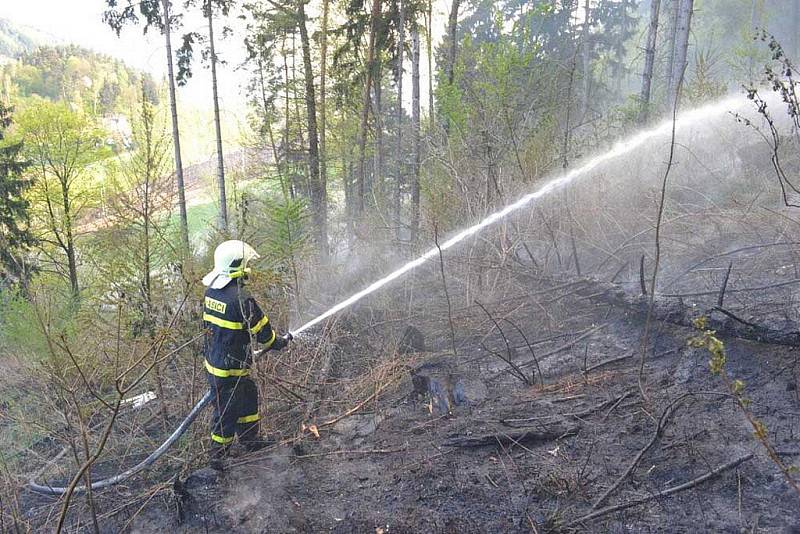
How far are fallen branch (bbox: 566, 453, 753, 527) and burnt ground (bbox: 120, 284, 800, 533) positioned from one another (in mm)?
27

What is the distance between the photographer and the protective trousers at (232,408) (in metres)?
4.94

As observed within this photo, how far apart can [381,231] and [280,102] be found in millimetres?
13185

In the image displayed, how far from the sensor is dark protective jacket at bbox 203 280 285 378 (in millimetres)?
4832

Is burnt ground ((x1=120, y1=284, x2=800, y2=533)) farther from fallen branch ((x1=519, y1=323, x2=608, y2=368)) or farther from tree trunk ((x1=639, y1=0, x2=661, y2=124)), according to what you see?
tree trunk ((x1=639, y1=0, x2=661, y2=124))

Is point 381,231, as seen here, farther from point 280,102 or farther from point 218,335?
point 280,102

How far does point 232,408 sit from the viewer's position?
4.98m

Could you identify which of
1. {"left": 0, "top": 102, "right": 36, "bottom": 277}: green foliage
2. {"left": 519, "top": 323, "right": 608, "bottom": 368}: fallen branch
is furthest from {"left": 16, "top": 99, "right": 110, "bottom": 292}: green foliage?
{"left": 519, "top": 323, "right": 608, "bottom": 368}: fallen branch

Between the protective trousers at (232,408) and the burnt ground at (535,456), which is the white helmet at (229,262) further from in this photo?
the burnt ground at (535,456)

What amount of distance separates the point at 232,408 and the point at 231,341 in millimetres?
618

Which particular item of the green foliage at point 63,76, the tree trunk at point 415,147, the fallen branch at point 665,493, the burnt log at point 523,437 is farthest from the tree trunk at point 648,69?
the green foliage at point 63,76

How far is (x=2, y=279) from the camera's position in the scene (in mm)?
12516

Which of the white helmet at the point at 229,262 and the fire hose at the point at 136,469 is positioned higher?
the white helmet at the point at 229,262

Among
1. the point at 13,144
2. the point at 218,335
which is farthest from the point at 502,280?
the point at 13,144

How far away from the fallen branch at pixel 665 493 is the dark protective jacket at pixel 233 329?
2814mm
